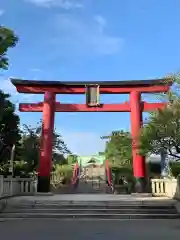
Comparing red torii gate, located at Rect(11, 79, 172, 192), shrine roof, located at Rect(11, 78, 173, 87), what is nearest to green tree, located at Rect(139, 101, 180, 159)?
red torii gate, located at Rect(11, 79, 172, 192)

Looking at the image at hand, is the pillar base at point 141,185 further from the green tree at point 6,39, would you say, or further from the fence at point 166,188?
the green tree at point 6,39

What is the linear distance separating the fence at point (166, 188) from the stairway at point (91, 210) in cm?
161

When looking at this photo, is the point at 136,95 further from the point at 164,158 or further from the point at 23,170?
the point at 23,170

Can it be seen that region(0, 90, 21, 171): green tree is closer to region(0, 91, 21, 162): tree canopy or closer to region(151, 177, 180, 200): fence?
region(0, 91, 21, 162): tree canopy

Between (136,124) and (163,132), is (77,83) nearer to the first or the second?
(136,124)

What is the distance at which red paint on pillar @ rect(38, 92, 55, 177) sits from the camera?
66.0 ft

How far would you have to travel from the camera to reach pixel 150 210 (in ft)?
44.5

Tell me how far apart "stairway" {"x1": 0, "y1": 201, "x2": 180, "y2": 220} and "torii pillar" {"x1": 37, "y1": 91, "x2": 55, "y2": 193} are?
547 centimetres

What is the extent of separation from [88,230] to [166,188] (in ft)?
31.0

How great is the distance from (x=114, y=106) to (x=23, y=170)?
871 centimetres

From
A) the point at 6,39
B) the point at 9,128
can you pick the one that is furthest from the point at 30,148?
the point at 6,39

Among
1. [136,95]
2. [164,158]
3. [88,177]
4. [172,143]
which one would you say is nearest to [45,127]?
[136,95]

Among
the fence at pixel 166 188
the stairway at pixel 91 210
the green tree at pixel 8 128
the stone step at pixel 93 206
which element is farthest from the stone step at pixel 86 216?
the green tree at pixel 8 128

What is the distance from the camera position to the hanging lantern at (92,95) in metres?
20.9
